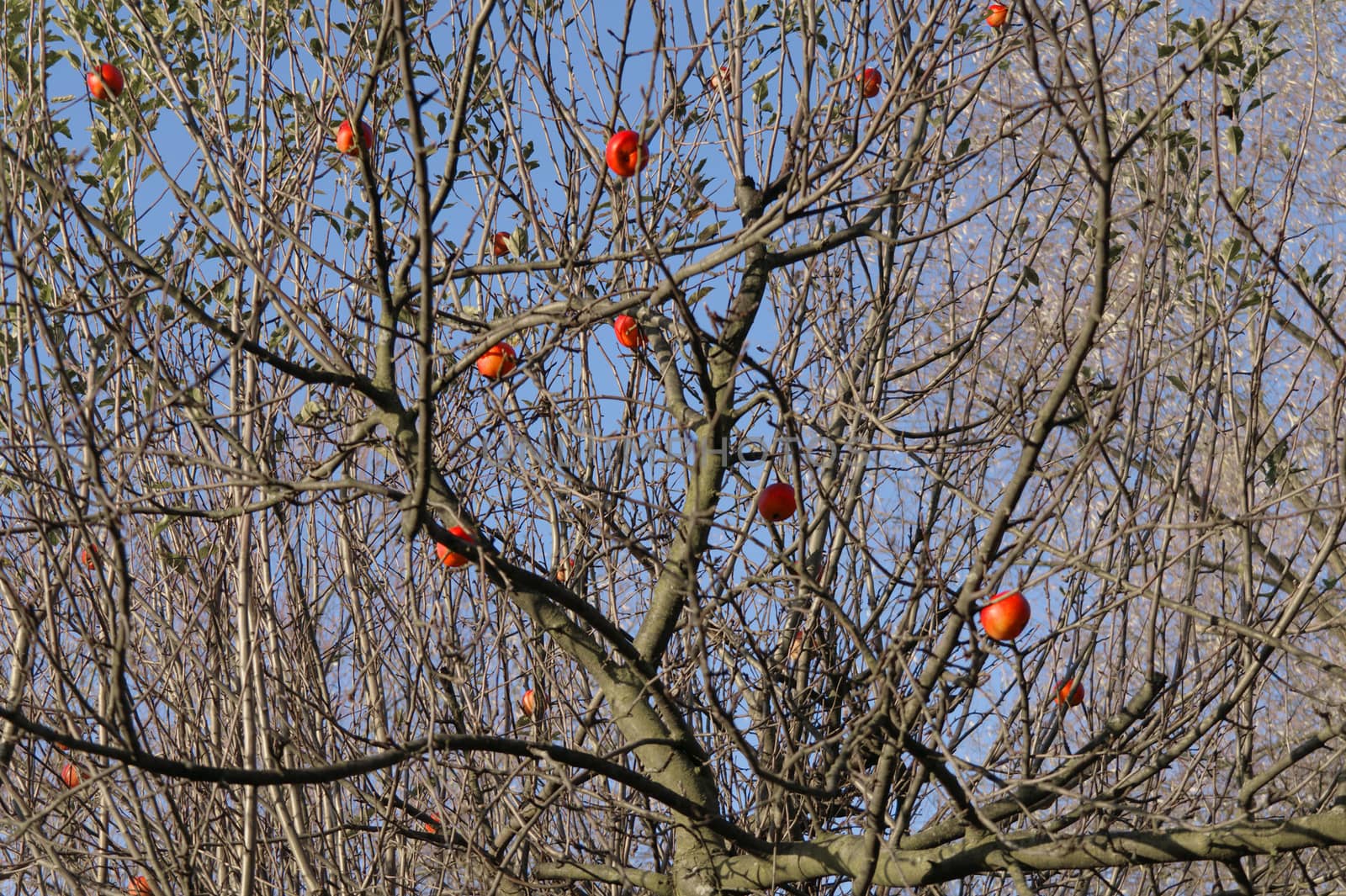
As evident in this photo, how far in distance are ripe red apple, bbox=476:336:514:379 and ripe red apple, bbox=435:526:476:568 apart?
0.36 metres

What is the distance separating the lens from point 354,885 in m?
2.99

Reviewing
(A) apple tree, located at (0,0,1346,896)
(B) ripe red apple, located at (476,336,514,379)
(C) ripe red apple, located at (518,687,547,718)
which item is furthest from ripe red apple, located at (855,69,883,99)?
(C) ripe red apple, located at (518,687,547,718)

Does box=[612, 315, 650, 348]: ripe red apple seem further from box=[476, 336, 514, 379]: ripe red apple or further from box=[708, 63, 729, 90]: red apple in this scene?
box=[708, 63, 729, 90]: red apple

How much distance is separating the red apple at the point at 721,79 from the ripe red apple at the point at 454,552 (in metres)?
1.30

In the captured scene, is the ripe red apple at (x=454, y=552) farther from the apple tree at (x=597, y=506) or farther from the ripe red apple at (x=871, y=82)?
the ripe red apple at (x=871, y=82)

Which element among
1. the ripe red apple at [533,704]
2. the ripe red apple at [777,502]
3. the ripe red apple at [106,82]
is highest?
the ripe red apple at [106,82]

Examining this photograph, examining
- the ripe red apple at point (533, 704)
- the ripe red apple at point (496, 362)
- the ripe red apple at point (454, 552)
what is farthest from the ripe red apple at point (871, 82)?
the ripe red apple at point (533, 704)

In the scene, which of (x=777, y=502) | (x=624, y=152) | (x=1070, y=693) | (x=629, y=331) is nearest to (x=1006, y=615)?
(x=777, y=502)

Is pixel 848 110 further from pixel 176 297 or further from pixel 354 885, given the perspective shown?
pixel 354 885

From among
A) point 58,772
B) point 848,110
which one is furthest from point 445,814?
point 848,110

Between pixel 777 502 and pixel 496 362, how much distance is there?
0.72m

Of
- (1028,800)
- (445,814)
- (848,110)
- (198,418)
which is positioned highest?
(848,110)

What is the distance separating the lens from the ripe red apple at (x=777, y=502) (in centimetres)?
254

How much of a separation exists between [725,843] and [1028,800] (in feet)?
2.25
